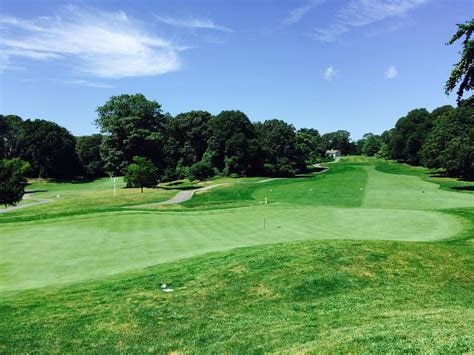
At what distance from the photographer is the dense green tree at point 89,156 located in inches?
4811

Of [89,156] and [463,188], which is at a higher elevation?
[89,156]

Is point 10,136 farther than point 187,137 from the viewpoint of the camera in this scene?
Yes

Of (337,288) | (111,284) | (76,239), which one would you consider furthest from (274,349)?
(76,239)

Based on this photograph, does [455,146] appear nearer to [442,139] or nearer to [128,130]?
[442,139]

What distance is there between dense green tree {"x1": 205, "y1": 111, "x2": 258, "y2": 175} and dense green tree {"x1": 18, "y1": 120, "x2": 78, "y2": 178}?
1726 inches

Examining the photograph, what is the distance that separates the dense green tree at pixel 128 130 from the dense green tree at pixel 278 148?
2985 cm

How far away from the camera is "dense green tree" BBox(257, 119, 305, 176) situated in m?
100

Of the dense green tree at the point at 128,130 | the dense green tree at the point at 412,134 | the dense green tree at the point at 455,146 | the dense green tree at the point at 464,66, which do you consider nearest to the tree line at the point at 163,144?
the dense green tree at the point at 128,130

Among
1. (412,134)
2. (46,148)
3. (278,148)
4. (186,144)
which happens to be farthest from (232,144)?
(46,148)

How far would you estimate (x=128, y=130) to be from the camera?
7794 centimetres

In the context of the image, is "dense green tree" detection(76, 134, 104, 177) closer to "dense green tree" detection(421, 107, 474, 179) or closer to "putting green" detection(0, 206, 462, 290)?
"dense green tree" detection(421, 107, 474, 179)

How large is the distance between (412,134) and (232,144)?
172ft

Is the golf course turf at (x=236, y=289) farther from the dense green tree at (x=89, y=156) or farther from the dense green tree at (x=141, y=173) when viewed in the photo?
the dense green tree at (x=89, y=156)

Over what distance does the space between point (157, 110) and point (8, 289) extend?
7399 cm
